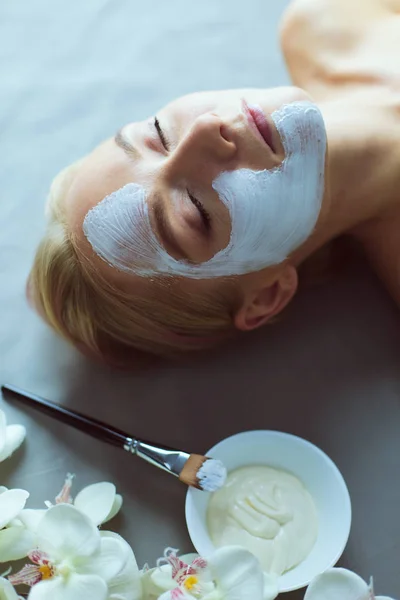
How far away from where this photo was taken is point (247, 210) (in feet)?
2.54

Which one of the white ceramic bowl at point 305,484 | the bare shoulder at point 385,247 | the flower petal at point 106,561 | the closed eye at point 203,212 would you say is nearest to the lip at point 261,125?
the closed eye at point 203,212

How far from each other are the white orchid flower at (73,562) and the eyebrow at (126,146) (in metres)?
0.43

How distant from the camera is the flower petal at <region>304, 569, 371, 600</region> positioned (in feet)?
2.18

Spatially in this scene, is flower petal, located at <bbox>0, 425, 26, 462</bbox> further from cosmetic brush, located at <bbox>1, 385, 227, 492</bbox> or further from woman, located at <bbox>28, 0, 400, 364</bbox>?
woman, located at <bbox>28, 0, 400, 364</bbox>

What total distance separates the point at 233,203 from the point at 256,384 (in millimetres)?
321

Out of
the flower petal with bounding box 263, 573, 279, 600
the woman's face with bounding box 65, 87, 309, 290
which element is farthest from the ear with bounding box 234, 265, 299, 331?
the flower petal with bounding box 263, 573, 279, 600

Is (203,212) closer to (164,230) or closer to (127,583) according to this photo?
(164,230)

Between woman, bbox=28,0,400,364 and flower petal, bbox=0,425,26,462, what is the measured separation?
153 mm

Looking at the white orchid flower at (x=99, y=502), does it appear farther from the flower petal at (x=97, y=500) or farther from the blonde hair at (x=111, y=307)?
the blonde hair at (x=111, y=307)

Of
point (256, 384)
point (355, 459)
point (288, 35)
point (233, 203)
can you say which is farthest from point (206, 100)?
point (355, 459)

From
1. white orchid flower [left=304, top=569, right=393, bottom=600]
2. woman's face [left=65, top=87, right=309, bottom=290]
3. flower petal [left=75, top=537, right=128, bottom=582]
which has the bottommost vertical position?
white orchid flower [left=304, top=569, right=393, bottom=600]

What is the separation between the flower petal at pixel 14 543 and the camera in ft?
2.33

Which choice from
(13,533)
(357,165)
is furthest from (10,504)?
(357,165)

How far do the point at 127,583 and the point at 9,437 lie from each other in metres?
0.31
